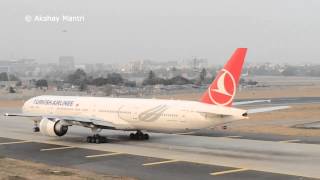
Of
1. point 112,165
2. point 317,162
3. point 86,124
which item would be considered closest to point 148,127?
point 86,124

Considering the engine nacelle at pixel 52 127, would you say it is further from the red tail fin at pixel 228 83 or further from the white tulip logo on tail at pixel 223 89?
the white tulip logo on tail at pixel 223 89

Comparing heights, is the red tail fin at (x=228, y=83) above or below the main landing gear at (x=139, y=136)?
above

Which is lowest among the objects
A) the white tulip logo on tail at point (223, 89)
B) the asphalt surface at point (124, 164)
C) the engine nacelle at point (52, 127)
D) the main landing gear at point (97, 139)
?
the asphalt surface at point (124, 164)

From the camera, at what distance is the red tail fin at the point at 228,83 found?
33125mm

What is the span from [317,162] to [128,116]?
15.1m

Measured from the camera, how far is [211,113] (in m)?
32.0

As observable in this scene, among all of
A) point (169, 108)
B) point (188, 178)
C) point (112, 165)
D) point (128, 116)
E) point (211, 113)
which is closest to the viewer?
point (188, 178)

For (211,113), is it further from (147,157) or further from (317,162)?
(317,162)

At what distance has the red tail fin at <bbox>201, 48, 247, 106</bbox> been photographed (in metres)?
33.1

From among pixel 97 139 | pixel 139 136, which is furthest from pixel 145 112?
pixel 97 139

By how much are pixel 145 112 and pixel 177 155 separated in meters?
7.21

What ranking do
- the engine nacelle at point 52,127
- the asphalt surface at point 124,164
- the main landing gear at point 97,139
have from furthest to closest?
the engine nacelle at point 52,127
the main landing gear at point 97,139
the asphalt surface at point 124,164

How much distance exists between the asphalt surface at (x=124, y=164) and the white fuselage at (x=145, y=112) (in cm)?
508

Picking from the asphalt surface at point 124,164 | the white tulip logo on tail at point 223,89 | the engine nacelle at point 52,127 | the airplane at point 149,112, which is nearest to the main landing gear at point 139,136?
the airplane at point 149,112
